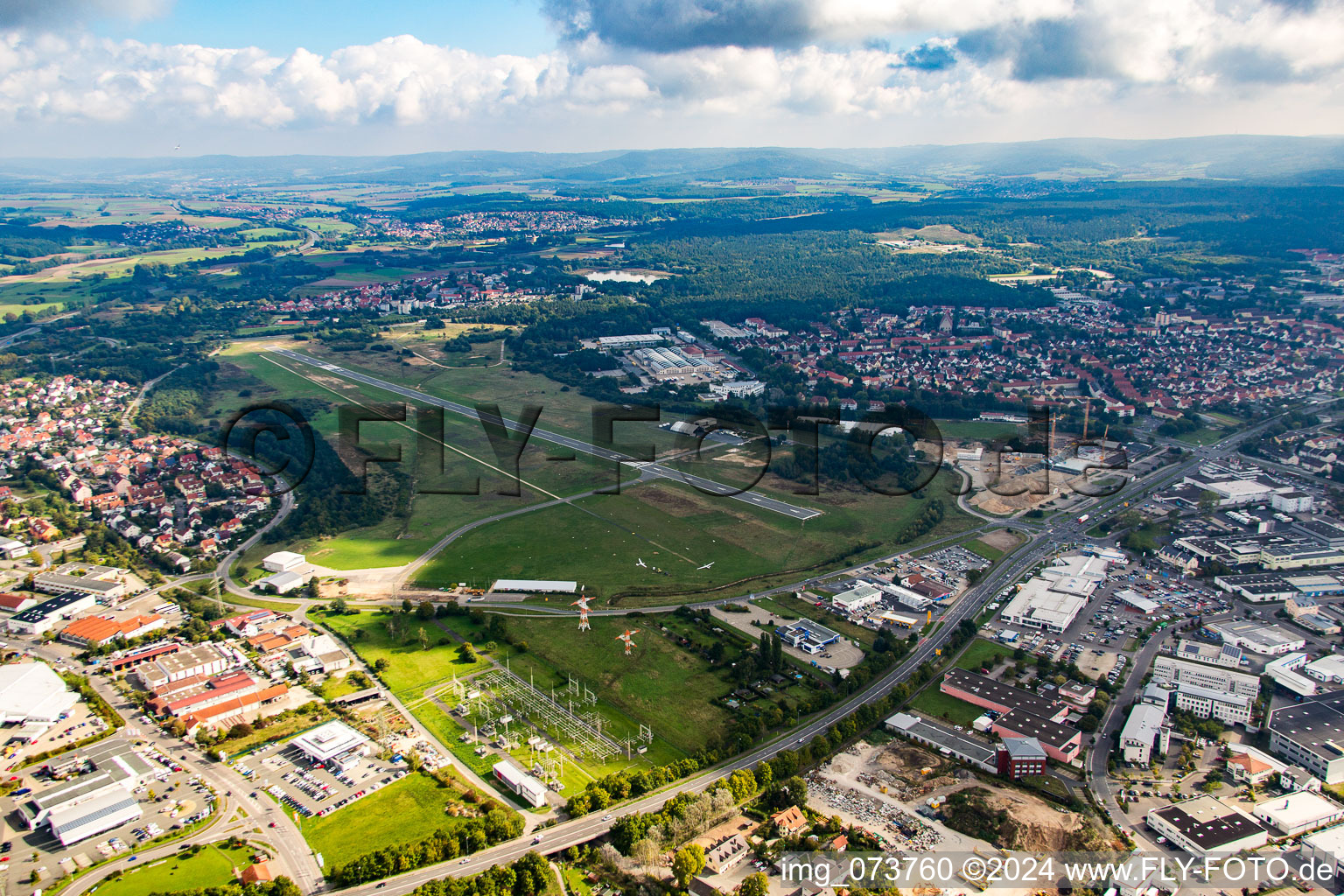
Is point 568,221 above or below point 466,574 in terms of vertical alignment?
above

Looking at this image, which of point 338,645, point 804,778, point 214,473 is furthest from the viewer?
point 214,473

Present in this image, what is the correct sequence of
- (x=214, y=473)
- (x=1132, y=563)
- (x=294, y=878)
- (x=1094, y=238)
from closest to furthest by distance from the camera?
(x=294, y=878) → (x=1132, y=563) → (x=214, y=473) → (x=1094, y=238)

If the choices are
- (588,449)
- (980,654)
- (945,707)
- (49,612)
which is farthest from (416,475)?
(945,707)

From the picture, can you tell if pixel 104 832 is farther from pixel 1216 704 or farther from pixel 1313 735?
pixel 1313 735

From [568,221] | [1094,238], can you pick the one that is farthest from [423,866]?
[568,221]

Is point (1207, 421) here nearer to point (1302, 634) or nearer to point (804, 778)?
point (1302, 634)

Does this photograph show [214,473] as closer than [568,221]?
Yes
